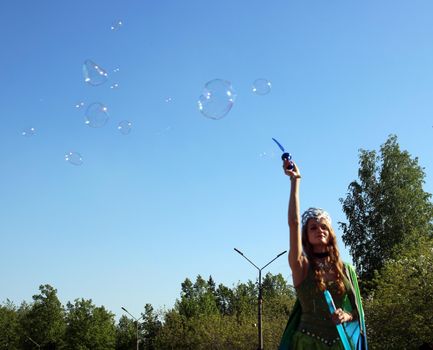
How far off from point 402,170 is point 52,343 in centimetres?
5953

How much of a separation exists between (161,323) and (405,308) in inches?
2352

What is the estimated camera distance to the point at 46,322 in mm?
82438

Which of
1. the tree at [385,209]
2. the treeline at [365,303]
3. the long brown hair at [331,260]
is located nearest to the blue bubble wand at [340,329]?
the long brown hair at [331,260]

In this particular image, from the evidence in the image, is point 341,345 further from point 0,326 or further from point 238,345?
point 0,326

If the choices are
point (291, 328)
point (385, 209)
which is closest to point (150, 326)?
point (385, 209)

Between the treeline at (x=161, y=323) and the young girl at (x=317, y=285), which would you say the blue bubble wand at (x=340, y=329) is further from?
the treeline at (x=161, y=323)

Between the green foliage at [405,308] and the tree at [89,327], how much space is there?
179 feet

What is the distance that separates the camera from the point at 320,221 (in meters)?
4.86

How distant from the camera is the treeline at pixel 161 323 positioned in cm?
5760

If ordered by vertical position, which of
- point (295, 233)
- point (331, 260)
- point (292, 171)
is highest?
point (292, 171)

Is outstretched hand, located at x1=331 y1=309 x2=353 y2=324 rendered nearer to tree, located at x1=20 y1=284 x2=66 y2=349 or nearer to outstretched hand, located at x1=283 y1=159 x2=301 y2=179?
outstretched hand, located at x1=283 y1=159 x2=301 y2=179

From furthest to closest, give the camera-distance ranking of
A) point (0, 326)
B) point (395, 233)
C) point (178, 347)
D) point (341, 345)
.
Answer: point (0, 326) → point (178, 347) → point (395, 233) → point (341, 345)

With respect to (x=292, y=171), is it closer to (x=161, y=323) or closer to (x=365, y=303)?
(x=365, y=303)

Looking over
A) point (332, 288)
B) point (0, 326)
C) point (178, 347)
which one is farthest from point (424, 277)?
point (0, 326)
